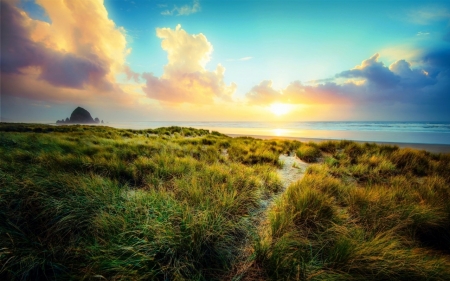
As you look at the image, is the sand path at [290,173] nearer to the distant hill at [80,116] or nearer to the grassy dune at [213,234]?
the grassy dune at [213,234]

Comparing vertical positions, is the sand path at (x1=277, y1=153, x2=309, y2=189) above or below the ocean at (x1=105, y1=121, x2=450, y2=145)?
below

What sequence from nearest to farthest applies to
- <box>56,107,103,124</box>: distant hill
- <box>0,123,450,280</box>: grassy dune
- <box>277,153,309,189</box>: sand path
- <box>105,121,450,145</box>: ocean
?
<box>0,123,450,280</box>: grassy dune < <box>277,153,309,189</box>: sand path < <box>105,121,450,145</box>: ocean < <box>56,107,103,124</box>: distant hill

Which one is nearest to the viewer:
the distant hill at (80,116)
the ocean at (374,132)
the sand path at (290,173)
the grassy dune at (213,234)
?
the grassy dune at (213,234)

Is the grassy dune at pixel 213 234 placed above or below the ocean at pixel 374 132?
below

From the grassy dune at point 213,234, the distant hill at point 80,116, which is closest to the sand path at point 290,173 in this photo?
the grassy dune at point 213,234

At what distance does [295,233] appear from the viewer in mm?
1979

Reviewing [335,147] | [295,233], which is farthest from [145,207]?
[335,147]

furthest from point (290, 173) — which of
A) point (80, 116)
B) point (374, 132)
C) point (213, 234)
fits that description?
point (80, 116)

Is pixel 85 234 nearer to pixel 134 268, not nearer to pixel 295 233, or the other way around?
pixel 134 268

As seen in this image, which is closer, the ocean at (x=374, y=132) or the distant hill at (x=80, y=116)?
→ the ocean at (x=374, y=132)

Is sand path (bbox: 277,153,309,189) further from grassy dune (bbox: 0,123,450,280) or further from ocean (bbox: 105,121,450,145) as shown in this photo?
ocean (bbox: 105,121,450,145)

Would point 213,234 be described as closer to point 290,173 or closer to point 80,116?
point 290,173

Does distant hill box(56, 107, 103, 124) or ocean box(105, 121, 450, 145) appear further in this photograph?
distant hill box(56, 107, 103, 124)

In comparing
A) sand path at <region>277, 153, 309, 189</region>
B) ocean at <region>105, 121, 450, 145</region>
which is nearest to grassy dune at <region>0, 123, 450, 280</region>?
sand path at <region>277, 153, 309, 189</region>
